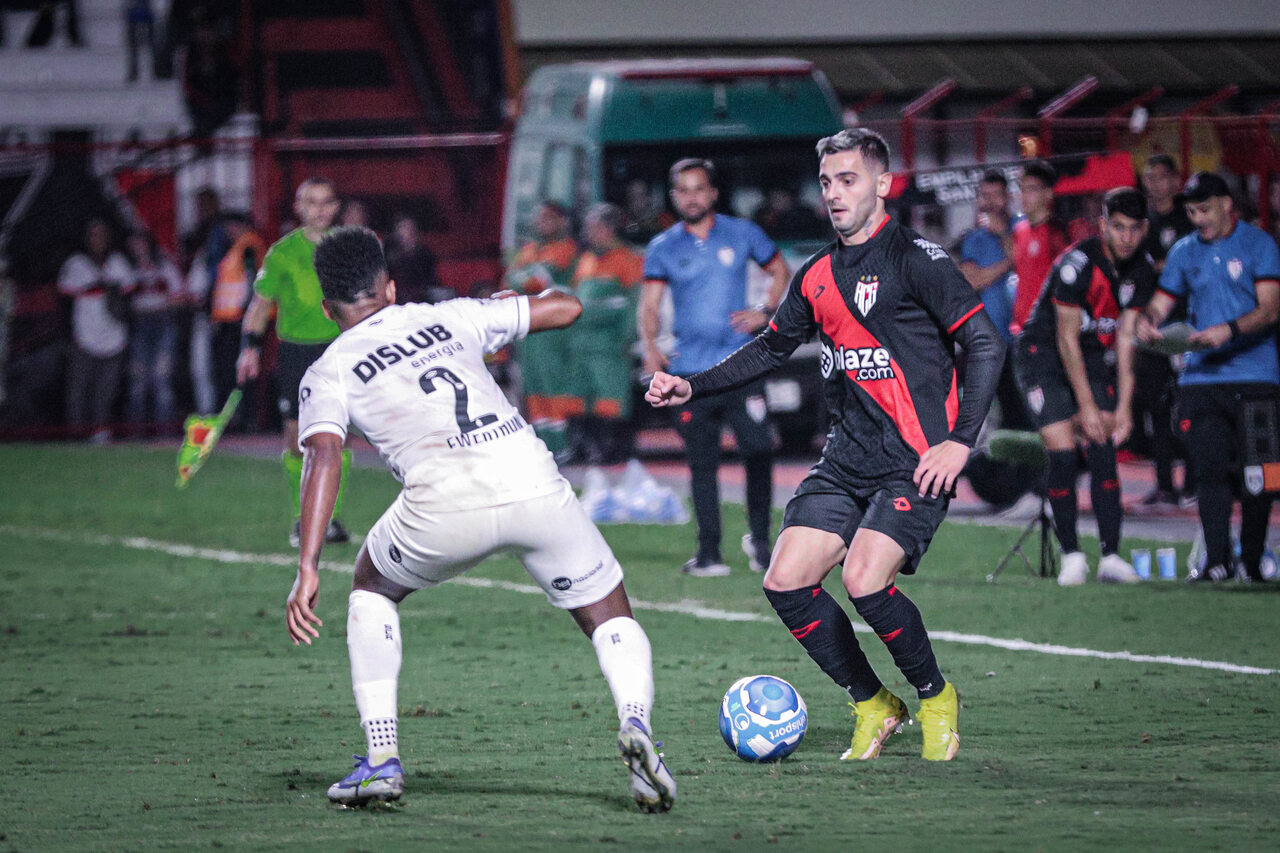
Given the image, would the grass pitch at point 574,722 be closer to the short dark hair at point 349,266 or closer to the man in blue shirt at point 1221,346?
the man in blue shirt at point 1221,346

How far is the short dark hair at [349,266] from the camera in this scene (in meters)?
5.82

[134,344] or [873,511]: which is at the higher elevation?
[873,511]

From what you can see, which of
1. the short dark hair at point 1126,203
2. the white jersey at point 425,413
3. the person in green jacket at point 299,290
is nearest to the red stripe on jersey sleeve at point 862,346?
the white jersey at point 425,413

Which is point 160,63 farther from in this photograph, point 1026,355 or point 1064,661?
point 1064,661

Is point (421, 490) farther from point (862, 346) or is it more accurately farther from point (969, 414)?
point (969, 414)

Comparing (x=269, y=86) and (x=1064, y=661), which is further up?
(x=269, y=86)

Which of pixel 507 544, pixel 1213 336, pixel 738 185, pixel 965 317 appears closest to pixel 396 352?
pixel 507 544

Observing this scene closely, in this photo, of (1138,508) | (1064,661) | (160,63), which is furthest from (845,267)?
(160,63)

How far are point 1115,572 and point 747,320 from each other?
2474 millimetres

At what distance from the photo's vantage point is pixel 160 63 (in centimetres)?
2605

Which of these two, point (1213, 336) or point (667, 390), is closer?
point (667, 390)

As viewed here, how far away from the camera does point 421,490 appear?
18.6ft

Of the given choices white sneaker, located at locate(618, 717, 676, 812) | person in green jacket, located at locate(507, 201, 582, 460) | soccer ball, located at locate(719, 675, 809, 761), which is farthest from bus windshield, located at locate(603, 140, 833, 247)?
white sneaker, located at locate(618, 717, 676, 812)

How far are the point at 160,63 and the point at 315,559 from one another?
2186cm
